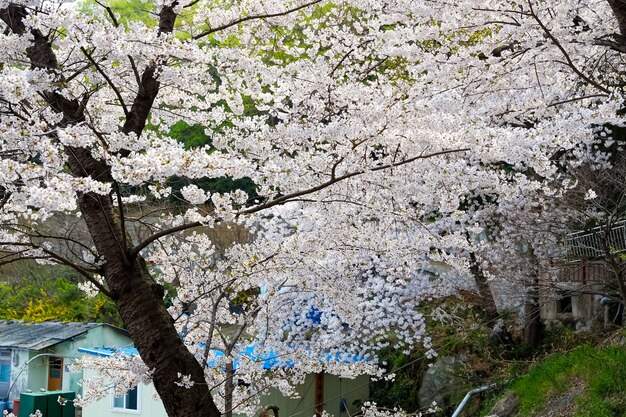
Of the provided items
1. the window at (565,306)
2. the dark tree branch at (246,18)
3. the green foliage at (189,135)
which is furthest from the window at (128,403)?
the dark tree branch at (246,18)

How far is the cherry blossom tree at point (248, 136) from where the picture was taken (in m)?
4.75

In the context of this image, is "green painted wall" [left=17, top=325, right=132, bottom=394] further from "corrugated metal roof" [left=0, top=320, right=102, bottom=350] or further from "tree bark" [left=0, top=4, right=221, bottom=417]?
"tree bark" [left=0, top=4, right=221, bottom=417]

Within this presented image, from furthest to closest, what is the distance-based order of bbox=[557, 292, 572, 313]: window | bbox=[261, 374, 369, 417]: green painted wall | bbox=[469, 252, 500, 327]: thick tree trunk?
bbox=[261, 374, 369, 417]: green painted wall
bbox=[557, 292, 572, 313]: window
bbox=[469, 252, 500, 327]: thick tree trunk

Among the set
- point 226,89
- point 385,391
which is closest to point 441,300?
point 385,391

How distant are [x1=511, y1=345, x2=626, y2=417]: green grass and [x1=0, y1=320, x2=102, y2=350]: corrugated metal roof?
1057 cm

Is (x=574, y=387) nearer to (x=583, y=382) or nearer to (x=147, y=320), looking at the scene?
(x=583, y=382)

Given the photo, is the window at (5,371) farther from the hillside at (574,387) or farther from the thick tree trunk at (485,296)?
the hillside at (574,387)

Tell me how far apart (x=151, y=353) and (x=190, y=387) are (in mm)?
354

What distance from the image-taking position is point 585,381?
9.09 m

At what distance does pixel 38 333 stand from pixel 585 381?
13517mm

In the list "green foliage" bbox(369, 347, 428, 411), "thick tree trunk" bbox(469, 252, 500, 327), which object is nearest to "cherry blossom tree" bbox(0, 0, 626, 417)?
"thick tree trunk" bbox(469, 252, 500, 327)

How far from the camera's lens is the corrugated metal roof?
698 inches

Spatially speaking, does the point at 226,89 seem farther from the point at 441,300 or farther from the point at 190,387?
the point at 441,300

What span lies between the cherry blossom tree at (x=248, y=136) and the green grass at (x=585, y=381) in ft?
7.91
